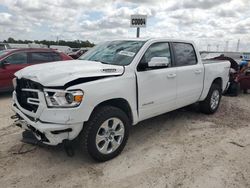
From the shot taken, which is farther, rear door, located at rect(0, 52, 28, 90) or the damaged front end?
rear door, located at rect(0, 52, 28, 90)

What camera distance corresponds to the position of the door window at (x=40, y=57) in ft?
28.5

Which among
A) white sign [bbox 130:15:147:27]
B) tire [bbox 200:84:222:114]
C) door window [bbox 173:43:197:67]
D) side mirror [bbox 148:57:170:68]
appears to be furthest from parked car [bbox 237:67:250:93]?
side mirror [bbox 148:57:170:68]

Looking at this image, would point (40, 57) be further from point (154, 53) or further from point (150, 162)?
point (150, 162)

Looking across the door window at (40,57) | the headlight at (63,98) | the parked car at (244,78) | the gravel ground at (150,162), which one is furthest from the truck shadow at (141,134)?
the door window at (40,57)

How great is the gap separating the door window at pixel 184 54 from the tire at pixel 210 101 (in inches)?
40.8

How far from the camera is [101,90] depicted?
3377 millimetres

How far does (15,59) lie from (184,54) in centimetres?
583

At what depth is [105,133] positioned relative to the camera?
358cm

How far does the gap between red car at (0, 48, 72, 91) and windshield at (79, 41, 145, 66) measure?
437 centimetres

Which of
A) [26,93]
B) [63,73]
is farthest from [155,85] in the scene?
[26,93]

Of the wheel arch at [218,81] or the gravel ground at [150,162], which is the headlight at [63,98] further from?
the wheel arch at [218,81]

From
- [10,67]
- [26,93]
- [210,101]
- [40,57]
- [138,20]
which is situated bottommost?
[210,101]

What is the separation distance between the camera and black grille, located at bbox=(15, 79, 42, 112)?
11.0 feet

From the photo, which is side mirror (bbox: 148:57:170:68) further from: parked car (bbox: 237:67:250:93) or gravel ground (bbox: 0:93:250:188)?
parked car (bbox: 237:67:250:93)
